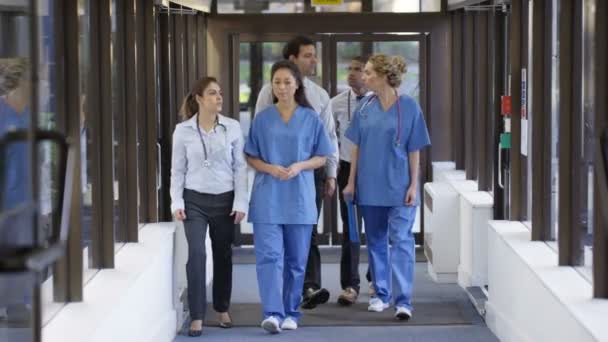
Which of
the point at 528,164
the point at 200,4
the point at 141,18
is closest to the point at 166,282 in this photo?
the point at 141,18

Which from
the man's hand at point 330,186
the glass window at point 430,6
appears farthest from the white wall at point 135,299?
the glass window at point 430,6

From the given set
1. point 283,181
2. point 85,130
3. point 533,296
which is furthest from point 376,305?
point 85,130

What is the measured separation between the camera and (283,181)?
6637 millimetres

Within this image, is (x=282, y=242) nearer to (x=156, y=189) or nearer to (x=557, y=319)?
(x=156, y=189)

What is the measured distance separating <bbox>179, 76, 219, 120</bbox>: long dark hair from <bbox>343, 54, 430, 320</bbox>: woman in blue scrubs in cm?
88

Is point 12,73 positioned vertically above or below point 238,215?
above

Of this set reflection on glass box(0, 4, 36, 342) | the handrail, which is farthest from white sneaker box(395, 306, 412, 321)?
the handrail

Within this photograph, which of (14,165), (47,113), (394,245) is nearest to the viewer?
(14,165)

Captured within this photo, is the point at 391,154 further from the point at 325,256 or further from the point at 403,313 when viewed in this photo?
the point at 325,256

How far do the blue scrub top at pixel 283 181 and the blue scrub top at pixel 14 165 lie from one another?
8.96 feet

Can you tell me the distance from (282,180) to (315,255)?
862 millimetres

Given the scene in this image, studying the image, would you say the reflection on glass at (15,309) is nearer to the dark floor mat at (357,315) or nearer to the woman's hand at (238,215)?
the woman's hand at (238,215)

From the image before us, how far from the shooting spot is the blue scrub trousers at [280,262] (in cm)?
665

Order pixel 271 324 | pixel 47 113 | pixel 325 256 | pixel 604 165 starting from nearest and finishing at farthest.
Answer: pixel 604 165 < pixel 47 113 < pixel 271 324 < pixel 325 256
